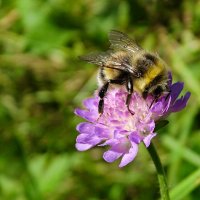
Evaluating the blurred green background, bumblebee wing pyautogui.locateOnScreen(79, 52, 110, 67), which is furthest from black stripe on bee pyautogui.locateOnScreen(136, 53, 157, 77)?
the blurred green background

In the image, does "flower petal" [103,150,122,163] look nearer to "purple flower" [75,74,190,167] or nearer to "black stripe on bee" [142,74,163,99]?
"purple flower" [75,74,190,167]

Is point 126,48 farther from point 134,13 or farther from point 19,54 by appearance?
point 19,54

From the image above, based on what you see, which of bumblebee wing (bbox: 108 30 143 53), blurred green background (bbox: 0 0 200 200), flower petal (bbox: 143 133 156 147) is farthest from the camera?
blurred green background (bbox: 0 0 200 200)

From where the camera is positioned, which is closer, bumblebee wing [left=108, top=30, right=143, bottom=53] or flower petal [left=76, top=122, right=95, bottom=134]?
flower petal [left=76, top=122, right=95, bottom=134]

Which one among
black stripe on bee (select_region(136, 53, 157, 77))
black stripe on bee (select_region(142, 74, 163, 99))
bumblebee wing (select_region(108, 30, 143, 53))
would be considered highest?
bumblebee wing (select_region(108, 30, 143, 53))

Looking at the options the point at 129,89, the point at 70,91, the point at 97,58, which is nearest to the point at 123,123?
the point at 129,89

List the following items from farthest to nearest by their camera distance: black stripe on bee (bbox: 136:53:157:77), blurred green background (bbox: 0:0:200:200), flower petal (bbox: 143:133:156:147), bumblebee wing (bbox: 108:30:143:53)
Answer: blurred green background (bbox: 0:0:200:200) < bumblebee wing (bbox: 108:30:143:53) < black stripe on bee (bbox: 136:53:157:77) < flower petal (bbox: 143:133:156:147)

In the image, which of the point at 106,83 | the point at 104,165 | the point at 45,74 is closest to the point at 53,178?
the point at 104,165
